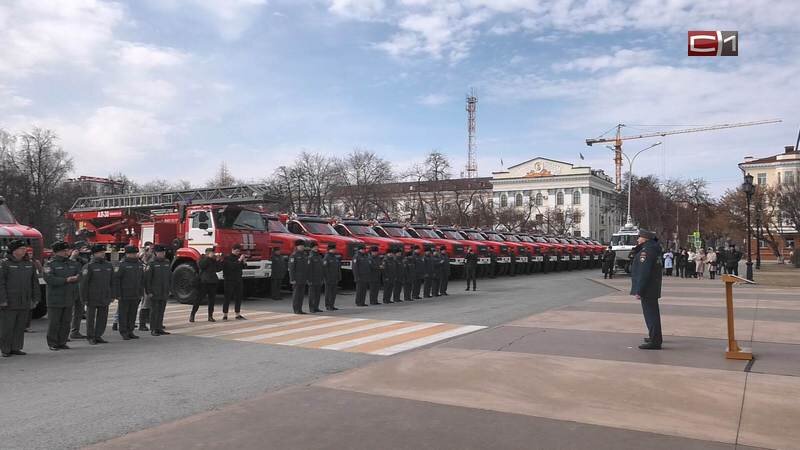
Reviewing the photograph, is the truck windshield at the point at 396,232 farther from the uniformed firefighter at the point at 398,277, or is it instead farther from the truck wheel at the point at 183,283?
the truck wheel at the point at 183,283

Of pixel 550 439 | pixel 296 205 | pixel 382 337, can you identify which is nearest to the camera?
pixel 550 439

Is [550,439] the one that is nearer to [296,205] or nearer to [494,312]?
[494,312]

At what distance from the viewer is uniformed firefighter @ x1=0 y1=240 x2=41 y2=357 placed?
896 cm

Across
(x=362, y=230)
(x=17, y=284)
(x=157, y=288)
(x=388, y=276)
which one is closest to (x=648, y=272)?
(x=157, y=288)

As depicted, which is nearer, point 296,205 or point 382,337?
point 382,337

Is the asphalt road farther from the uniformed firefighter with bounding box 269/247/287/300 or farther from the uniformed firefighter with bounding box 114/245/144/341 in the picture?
the uniformed firefighter with bounding box 269/247/287/300

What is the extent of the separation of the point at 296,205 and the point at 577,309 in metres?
50.3

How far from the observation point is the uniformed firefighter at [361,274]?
16516mm

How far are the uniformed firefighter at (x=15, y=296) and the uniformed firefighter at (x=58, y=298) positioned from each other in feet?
0.86

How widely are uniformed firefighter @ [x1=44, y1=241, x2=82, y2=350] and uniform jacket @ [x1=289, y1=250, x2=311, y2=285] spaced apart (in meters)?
5.24

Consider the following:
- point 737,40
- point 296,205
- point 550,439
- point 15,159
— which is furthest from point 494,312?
point 15,159

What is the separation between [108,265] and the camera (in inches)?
418

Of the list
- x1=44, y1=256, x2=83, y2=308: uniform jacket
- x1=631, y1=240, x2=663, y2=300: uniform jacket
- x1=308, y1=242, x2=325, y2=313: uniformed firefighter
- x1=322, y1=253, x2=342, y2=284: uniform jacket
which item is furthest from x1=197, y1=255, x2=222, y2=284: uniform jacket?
x1=631, y1=240, x2=663, y2=300: uniform jacket

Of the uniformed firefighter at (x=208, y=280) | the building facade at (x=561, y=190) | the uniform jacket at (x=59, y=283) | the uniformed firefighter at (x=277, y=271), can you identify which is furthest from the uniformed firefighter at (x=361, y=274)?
the building facade at (x=561, y=190)
